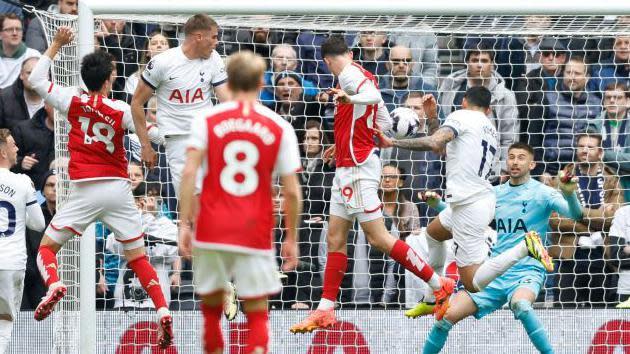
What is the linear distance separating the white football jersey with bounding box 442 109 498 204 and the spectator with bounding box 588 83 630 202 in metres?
2.00

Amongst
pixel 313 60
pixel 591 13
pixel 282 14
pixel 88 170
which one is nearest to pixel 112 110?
pixel 88 170

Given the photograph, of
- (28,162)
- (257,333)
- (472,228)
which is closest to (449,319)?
(472,228)

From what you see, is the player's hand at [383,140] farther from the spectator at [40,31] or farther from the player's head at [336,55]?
the spectator at [40,31]

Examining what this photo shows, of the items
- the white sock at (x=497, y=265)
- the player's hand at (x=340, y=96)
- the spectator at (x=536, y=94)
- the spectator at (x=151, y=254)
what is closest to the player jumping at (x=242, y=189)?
the player's hand at (x=340, y=96)

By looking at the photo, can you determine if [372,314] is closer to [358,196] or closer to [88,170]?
[358,196]

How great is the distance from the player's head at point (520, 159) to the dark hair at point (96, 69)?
352 cm

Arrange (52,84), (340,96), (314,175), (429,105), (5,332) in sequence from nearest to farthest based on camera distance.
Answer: (340,96) → (52,84) → (429,105) → (5,332) → (314,175)

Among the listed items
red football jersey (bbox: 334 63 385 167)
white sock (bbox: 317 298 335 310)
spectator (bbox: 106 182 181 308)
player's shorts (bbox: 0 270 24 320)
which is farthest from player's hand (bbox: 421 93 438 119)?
player's shorts (bbox: 0 270 24 320)

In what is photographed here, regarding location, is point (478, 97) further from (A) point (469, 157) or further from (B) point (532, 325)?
(B) point (532, 325)

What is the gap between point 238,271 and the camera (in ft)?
27.8

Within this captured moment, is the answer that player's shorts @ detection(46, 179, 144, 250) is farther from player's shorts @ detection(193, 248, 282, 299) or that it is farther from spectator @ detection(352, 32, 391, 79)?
spectator @ detection(352, 32, 391, 79)

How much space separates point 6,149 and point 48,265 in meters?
1.60

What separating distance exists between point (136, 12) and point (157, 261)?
8.18ft

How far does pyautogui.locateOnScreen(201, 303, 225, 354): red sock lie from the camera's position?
8570 mm
